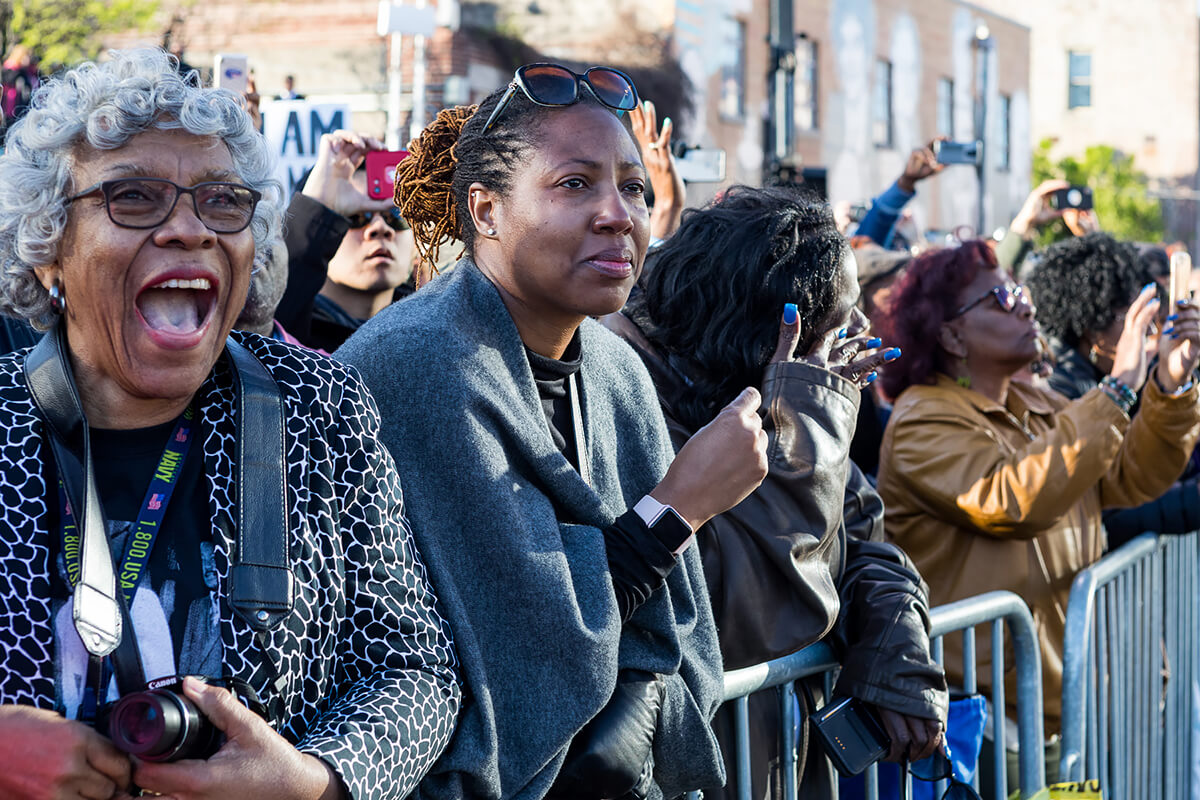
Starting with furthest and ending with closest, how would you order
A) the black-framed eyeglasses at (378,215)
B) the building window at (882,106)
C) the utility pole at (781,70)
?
the building window at (882,106)
the utility pole at (781,70)
the black-framed eyeglasses at (378,215)

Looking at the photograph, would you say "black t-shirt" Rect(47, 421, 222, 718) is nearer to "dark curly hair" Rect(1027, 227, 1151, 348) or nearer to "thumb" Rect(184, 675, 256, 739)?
"thumb" Rect(184, 675, 256, 739)

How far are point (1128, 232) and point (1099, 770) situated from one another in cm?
3486

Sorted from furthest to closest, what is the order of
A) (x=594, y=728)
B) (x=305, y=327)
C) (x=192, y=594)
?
1. (x=305, y=327)
2. (x=594, y=728)
3. (x=192, y=594)

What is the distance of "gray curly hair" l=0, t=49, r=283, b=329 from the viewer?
1.91 meters

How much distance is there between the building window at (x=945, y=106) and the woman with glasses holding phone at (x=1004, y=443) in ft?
92.5

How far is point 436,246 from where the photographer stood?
271cm

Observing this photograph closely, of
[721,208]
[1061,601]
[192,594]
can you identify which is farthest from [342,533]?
[1061,601]

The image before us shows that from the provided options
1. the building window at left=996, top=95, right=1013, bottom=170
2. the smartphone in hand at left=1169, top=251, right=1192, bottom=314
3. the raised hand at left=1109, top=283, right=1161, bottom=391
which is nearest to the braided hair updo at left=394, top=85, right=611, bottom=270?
the raised hand at left=1109, top=283, right=1161, bottom=391

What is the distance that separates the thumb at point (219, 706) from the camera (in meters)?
1.68

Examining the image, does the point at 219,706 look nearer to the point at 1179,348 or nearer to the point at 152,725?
the point at 152,725

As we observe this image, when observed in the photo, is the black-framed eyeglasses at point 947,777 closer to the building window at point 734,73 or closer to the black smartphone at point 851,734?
the black smartphone at point 851,734

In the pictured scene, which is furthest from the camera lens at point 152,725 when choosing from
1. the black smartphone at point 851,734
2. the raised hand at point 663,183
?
the raised hand at point 663,183

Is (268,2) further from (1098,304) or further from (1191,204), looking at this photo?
(1191,204)

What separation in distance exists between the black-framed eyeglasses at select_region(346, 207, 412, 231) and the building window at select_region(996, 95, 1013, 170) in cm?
Result: 3161
